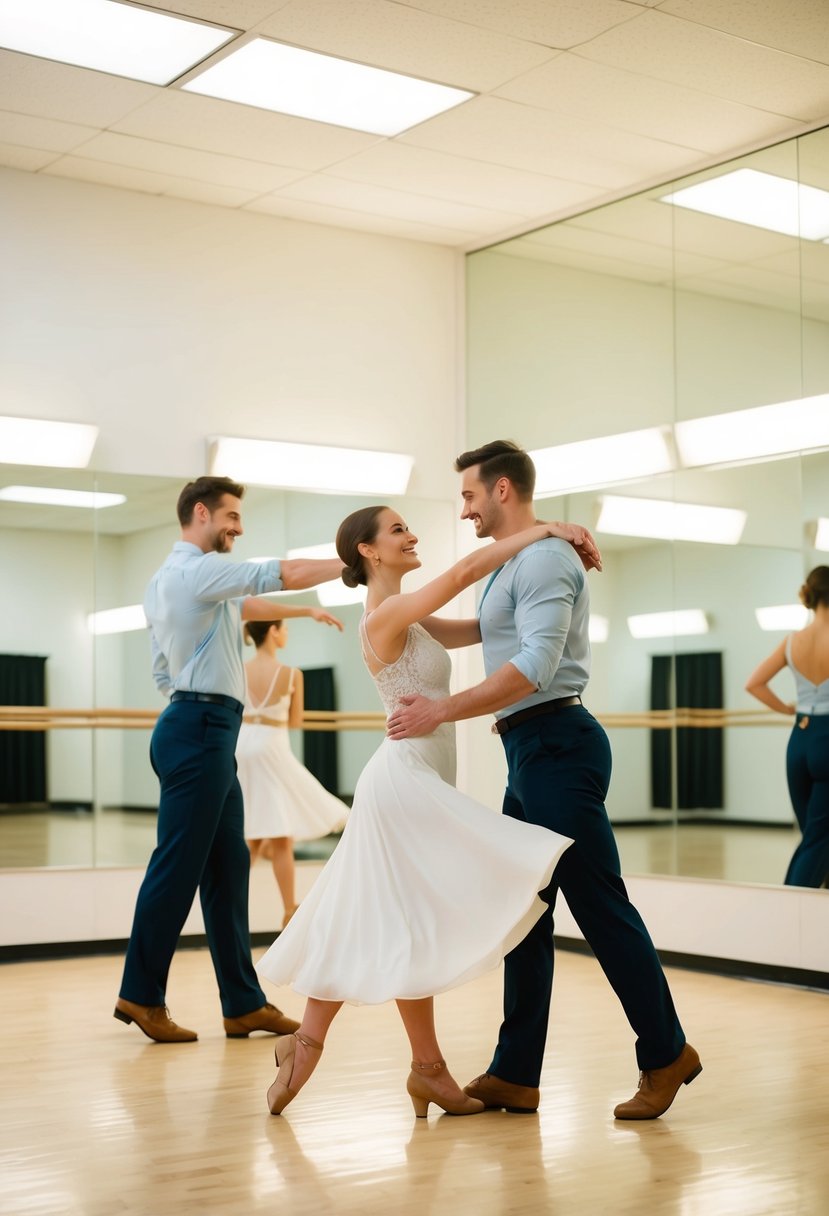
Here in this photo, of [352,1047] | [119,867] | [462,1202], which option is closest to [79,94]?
[119,867]

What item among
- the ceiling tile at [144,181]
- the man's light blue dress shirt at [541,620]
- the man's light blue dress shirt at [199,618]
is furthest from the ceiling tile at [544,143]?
the man's light blue dress shirt at [541,620]

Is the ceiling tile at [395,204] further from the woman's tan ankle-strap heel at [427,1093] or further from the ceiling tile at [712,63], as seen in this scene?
the woman's tan ankle-strap heel at [427,1093]

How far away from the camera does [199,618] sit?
4.41 metres

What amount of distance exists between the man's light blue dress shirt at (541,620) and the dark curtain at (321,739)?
299 centimetres

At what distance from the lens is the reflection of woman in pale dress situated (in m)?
3.25

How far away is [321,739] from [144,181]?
8.26 feet

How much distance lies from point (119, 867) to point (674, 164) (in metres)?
3.68

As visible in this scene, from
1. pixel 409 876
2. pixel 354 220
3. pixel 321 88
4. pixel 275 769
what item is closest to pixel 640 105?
pixel 321 88

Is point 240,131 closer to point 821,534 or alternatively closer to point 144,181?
point 144,181

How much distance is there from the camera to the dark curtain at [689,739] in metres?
5.77

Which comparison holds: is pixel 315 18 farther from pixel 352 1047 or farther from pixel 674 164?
pixel 352 1047

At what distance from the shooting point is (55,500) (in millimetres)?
6004

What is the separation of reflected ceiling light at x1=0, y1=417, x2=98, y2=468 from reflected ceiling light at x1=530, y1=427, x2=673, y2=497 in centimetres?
→ 191

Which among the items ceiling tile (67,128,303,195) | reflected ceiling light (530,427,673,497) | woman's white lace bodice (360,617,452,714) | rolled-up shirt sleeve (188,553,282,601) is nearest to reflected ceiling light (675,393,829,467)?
reflected ceiling light (530,427,673,497)
